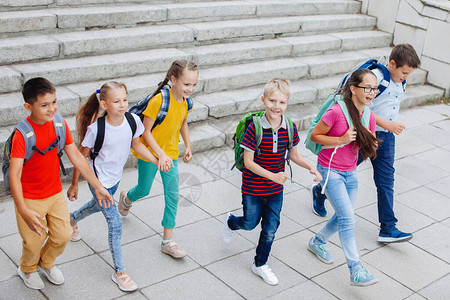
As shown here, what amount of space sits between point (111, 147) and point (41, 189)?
21.6 inches

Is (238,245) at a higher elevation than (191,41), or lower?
lower

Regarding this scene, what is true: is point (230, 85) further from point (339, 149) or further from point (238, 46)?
point (339, 149)

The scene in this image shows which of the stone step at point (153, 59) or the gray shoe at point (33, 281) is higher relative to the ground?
the stone step at point (153, 59)

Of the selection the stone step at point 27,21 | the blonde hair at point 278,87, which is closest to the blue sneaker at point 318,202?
the blonde hair at point 278,87

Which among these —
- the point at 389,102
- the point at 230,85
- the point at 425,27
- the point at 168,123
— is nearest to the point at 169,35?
the point at 230,85

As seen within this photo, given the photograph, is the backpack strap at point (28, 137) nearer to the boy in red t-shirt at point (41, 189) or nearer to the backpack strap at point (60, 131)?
the boy in red t-shirt at point (41, 189)

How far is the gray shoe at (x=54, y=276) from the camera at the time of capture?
13.1 ft

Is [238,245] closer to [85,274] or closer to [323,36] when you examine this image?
[85,274]

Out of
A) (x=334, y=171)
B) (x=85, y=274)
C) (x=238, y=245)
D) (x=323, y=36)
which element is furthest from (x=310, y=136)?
(x=323, y=36)

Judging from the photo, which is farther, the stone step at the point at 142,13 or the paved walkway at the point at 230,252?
the stone step at the point at 142,13

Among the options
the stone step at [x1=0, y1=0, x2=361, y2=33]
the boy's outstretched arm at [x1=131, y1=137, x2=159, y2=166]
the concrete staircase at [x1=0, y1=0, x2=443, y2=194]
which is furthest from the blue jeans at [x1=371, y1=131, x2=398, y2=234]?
the stone step at [x1=0, y1=0, x2=361, y2=33]

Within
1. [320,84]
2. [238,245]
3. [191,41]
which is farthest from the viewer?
[320,84]

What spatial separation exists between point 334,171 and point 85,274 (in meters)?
2.05

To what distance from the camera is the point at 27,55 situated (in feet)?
21.2
